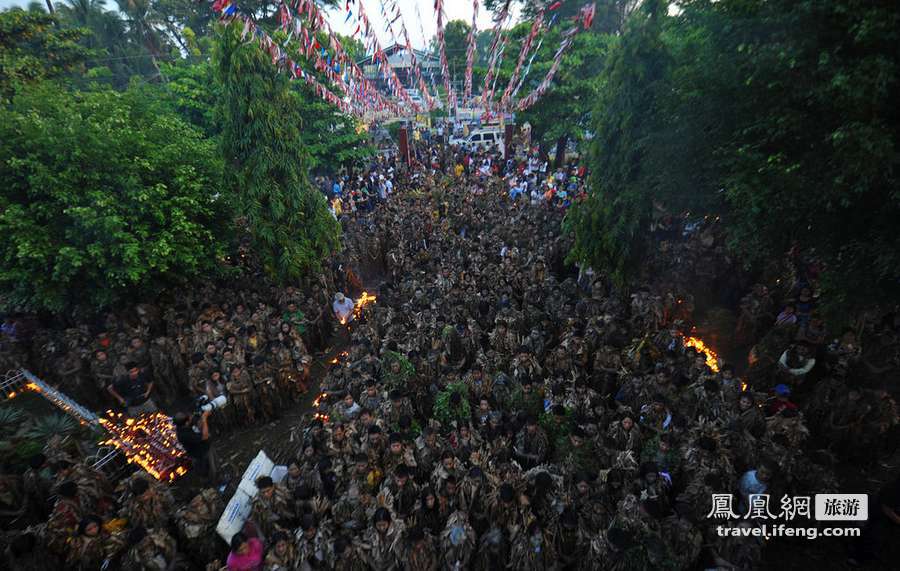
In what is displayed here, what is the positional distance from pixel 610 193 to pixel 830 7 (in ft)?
23.0

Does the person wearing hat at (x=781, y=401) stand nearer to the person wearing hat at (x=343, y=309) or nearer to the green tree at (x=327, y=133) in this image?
the person wearing hat at (x=343, y=309)

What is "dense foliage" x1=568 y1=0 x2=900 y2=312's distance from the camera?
21.5 ft

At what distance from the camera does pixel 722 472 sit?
7293 mm

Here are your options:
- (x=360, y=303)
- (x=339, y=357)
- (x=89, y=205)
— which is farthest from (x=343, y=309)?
(x=89, y=205)

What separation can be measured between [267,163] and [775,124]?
13.9 metres

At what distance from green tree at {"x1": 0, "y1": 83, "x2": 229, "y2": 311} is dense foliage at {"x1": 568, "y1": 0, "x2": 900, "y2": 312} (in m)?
14.0

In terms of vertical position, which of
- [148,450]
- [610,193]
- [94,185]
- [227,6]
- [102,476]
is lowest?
[148,450]

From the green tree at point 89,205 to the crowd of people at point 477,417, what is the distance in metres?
1.81

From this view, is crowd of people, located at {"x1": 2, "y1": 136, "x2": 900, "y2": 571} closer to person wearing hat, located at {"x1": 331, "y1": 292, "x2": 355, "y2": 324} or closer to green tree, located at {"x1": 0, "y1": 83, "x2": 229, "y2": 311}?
person wearing hat, located at {"x1": 331, "y1": 292, "x2": 355, "y2": 324}

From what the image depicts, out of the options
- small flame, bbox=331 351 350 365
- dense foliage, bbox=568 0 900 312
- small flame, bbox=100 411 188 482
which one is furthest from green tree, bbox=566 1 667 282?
small flame, bbox=100 411 188 482

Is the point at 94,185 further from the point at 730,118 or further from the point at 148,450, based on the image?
the point at 730,118

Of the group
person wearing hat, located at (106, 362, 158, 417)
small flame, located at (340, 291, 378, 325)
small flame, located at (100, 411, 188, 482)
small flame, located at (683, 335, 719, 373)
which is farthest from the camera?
small flame, located at (340, 291, 378, 325)

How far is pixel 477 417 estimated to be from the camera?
9.18 metres

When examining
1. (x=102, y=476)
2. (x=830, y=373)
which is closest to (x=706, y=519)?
(x=830, y=373)
